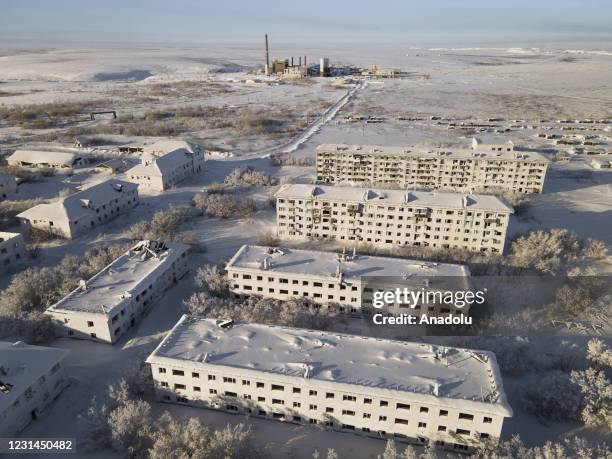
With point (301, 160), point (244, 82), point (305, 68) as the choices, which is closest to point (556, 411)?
point (301, 160)

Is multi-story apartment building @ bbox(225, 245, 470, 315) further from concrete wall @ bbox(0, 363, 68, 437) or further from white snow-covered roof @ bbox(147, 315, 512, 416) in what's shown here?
concrete wall @ bbox(0, 363, 68, 437)

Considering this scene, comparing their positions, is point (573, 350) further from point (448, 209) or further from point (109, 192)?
point (109, 192)

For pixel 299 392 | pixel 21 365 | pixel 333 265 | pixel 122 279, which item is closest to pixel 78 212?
pixel 122 279

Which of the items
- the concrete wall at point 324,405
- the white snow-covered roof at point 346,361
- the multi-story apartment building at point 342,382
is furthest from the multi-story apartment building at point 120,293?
the concrete wall at point 324,405

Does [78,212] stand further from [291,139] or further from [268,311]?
[291,139]

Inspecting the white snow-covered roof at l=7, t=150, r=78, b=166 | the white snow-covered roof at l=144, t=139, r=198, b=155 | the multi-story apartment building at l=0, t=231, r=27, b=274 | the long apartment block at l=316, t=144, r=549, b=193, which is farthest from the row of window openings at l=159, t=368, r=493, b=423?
the white snow-covered roof at l=7, t=150, r=78, b=166

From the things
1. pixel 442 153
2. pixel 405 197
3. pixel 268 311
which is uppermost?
pixel 405 197
